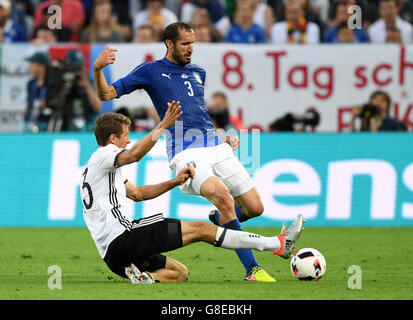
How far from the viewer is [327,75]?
599 inches

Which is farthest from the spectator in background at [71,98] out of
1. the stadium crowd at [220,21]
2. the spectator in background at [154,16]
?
the spectator in background at [154,16]

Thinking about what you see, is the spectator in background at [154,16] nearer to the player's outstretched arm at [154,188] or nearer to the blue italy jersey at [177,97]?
the blue italy jersey at [177,97]

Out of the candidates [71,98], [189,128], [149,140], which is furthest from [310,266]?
[71,98]

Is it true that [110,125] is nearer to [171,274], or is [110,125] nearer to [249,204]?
[171,274]

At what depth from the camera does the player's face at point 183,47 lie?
Answer: 29.5ft

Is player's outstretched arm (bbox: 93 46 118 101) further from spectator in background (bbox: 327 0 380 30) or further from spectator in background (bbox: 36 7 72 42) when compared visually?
spectator in background (bbox: 327 0 380 30)

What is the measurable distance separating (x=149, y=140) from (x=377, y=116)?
25.9ft

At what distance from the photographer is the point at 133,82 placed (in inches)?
352

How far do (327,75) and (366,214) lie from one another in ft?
8.13

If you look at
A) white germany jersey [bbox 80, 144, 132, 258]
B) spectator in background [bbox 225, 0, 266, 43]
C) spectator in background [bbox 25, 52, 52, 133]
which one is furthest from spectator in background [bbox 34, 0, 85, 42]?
white germany jersey [bbox 80, 144, 132, 258]

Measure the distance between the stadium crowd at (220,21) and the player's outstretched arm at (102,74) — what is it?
7.07 metres
